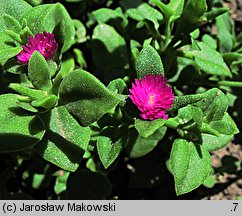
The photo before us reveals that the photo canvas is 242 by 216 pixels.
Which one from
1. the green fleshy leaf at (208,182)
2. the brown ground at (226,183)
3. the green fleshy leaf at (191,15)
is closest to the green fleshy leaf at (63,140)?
the green fleshy leaf at (191,15)

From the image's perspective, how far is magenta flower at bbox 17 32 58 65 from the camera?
121cm

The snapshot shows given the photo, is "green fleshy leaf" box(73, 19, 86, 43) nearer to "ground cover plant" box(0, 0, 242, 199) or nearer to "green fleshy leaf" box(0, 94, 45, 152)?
"ground cover plant" box(0, 0, 242, 199)

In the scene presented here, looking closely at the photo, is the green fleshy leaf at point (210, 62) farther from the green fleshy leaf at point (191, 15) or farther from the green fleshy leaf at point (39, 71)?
the green fleshy leaf at point (39, 71)

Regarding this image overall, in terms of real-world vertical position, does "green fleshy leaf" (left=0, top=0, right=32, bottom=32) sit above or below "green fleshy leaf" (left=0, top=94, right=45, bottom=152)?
above

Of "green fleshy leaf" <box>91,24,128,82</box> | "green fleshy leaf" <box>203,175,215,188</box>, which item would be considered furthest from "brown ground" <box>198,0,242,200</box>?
"green fleshy leaf" <box>91,24,128,82</box>

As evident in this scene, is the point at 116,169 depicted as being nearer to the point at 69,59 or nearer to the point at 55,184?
the point at 55,184

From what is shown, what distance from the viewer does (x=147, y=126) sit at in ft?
3.84

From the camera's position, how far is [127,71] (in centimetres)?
170

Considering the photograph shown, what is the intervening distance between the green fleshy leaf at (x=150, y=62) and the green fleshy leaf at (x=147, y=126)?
0.50ft

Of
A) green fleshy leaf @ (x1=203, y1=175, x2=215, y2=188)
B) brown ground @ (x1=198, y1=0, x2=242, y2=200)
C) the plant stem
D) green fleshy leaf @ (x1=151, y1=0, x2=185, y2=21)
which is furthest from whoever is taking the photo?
brown ground @ (x1=198, y1=0, x2=242, y2=200)

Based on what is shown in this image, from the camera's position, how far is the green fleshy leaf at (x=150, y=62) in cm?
125

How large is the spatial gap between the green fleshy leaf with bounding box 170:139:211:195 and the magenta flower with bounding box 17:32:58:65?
45 centimetres
